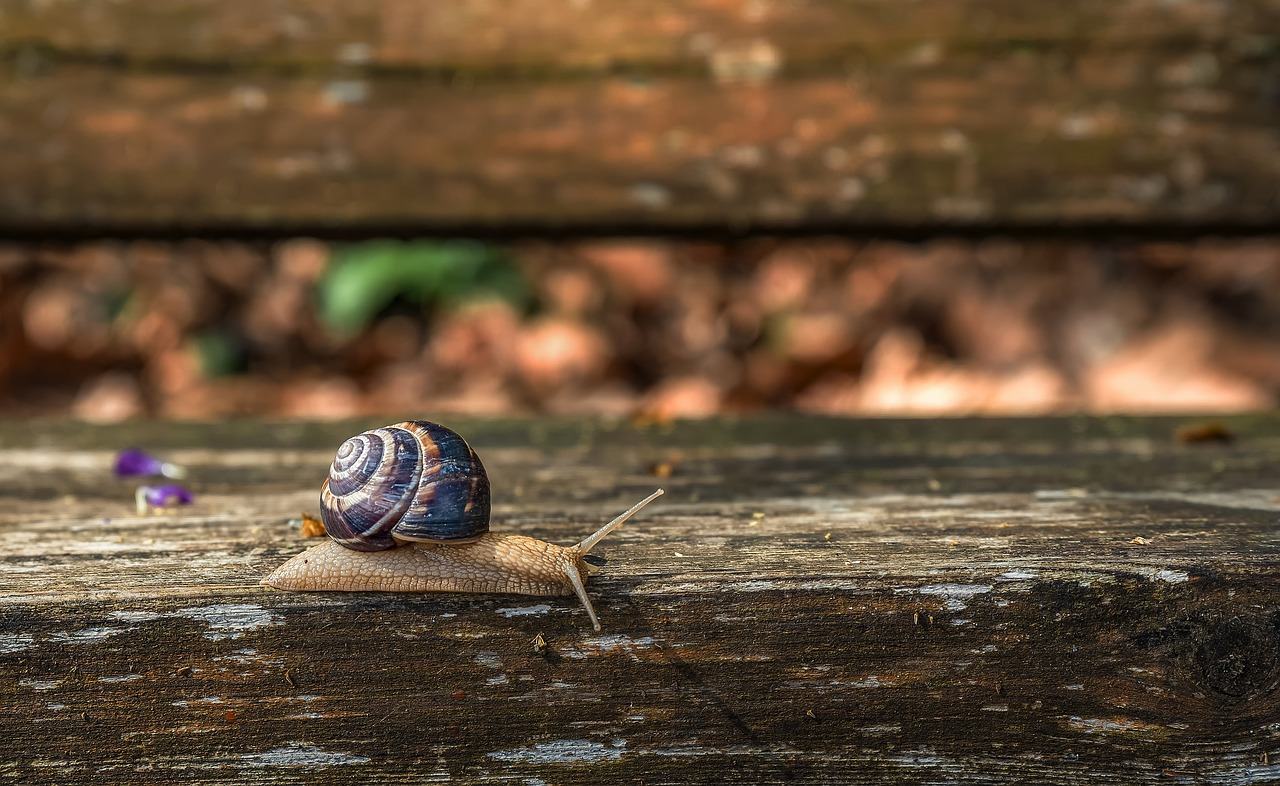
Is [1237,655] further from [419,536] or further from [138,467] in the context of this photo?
[138,467]

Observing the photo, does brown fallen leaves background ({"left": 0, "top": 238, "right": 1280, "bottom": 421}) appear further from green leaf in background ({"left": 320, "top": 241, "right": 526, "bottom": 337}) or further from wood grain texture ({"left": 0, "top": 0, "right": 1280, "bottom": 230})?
wood grain texture ({"left": 0, "top": 0, "right": 1280, "bottom": 230})

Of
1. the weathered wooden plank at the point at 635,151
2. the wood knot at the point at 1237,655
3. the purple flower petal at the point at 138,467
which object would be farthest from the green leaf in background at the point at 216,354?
the wood knot at the point at 1237,655

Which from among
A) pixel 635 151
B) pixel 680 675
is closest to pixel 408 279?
pixel 635 151

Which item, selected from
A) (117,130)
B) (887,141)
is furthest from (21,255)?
(887,141)

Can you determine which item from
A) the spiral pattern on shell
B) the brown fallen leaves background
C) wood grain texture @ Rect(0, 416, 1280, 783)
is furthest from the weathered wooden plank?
the brown fallen leaves background

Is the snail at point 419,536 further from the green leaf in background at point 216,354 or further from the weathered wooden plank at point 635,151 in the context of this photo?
the green leaf in background at point 216,354

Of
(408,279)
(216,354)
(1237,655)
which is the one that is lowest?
(1237,655)
